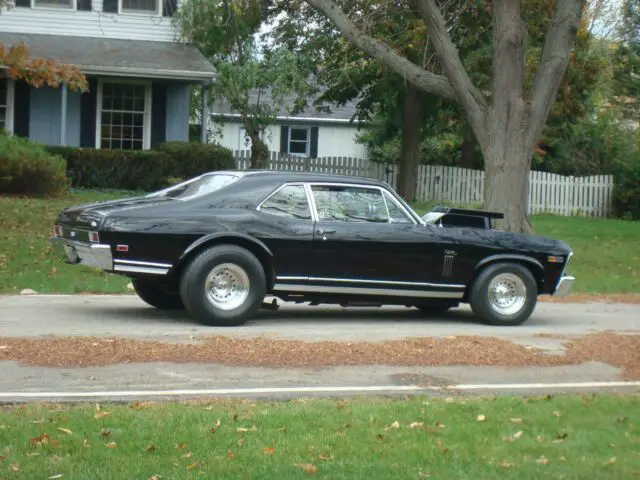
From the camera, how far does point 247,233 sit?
38.1 ft

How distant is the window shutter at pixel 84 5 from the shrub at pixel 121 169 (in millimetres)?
4321

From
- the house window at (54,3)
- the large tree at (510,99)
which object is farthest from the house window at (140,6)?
the large tree at (510,99)

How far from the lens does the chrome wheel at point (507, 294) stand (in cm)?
1264

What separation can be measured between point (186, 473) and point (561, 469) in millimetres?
2037

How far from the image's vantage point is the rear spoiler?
12883 millimetres

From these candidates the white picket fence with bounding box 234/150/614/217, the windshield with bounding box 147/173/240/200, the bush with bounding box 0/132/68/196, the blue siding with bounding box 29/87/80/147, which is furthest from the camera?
the white picket fence with bounding box 234/150/614/217

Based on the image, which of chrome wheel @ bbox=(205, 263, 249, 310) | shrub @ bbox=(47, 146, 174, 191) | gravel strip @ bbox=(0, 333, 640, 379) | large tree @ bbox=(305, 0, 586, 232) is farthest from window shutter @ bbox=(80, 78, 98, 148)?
gravel strip @ bbox=(0, 333, 640, 379)

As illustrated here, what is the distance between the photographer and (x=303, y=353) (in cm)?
991

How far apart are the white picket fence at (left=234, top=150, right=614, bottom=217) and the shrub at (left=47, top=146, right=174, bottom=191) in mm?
5639

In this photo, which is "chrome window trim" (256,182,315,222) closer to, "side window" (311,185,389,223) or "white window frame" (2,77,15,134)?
"side window" (311,185,389,223)

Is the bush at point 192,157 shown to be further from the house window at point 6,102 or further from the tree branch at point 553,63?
the tree branch at point 553,63

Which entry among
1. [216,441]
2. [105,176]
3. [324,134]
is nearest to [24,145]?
[105,176]

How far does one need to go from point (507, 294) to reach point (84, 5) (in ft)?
66.5

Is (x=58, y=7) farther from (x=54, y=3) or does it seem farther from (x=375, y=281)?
(x=375, y=281)
